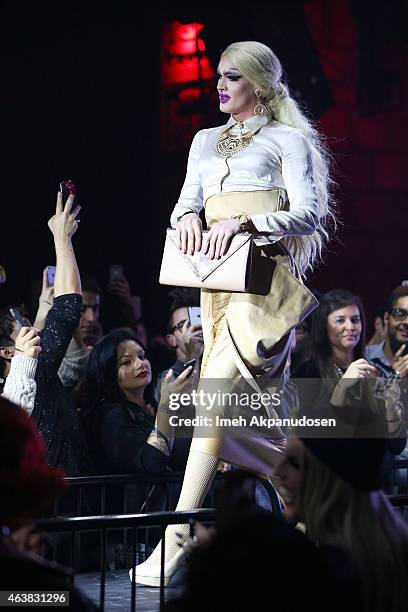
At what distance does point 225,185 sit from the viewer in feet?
13.5

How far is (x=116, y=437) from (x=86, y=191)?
2774 mm

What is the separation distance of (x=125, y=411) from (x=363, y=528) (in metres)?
2.79

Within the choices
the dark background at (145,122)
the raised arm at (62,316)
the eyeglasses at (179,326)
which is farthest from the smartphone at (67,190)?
the dark background at (145,122)

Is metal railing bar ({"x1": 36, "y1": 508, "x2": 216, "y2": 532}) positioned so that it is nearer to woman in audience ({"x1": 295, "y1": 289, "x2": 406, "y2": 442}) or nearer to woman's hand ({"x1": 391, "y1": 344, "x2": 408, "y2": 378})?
woman in audience ({"x1": 295, "y1": 289, "x2": 406, "y2": 442})

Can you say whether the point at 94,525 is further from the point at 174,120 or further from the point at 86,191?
the point at 174,120

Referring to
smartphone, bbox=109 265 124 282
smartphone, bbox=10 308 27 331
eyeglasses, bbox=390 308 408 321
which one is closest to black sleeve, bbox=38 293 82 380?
smartphone, bbox=10 308 27 331

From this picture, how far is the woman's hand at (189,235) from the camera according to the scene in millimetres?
3955

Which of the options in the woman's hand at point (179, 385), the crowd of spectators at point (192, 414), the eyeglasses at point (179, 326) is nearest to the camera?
the crowd of spectators at point (192, 414)

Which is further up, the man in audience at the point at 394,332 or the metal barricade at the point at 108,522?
the man in audience at the point at 394,332

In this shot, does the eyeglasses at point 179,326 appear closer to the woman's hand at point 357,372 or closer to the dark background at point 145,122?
the dark background at point 145,122

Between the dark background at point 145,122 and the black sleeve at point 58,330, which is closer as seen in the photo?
the black sleeve at point 58,330

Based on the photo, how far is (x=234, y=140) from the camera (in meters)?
4.18

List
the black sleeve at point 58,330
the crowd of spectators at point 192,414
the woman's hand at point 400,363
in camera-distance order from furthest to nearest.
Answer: the woman's hand at point 400,363 → the black sleeve at point 58,330 → the crowd of spectators at point 192,414

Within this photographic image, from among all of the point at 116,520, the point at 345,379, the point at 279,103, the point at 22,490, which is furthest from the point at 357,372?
the point at 22,490
